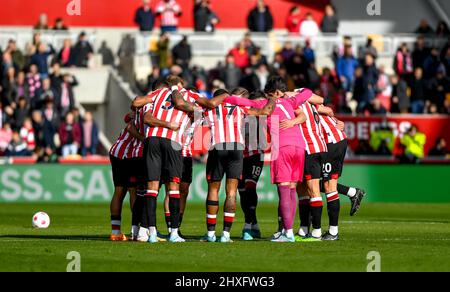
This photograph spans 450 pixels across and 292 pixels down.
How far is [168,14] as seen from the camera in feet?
130

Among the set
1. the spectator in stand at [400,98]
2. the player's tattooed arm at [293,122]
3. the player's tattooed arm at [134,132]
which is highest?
the player's tattooed arm at [293,122]

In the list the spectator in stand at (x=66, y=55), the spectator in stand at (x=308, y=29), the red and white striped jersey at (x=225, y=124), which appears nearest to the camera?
the red and white striped jersey at (x=225, y=124)

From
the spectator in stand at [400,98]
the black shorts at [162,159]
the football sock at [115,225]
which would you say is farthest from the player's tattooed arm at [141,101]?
the spectator in stand at [400,98]

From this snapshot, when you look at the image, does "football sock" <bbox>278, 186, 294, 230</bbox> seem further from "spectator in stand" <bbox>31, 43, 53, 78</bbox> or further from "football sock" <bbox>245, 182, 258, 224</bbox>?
"spectator in stand" <bbox>31, 43, 53, 78</bbox>

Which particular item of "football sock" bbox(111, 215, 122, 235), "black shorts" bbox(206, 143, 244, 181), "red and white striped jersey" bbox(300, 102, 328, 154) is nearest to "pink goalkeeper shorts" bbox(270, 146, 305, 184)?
"red and white striped jersey" bbox(300, 102, 328, 154)

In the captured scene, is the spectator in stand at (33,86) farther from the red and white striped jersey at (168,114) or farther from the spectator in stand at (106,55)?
the red and white striped jersey at (168,114)

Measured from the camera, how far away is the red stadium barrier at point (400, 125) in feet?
118

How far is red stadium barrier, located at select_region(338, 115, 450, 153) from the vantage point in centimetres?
3600

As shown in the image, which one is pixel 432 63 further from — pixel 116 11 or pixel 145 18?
pixel 116 11

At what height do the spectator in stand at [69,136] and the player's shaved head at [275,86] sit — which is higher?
the player's shaved head at [275,86]

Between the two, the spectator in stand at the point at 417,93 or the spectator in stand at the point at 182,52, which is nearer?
the spectator in stand at the point at 182,52

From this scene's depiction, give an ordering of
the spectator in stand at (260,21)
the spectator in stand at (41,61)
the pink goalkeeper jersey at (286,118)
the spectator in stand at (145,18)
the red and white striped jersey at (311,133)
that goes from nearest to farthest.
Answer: the pink goalkeeper jersey at (286,118) < the red and white striped jersey at (311,133) < the spectator in stand at (41,61) < the spectator in stand at (145,18) < the spectator in stand at (260,21)

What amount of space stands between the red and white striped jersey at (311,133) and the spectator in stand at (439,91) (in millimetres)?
18466
